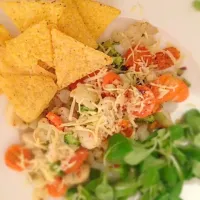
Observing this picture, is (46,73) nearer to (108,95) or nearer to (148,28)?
(108,95)

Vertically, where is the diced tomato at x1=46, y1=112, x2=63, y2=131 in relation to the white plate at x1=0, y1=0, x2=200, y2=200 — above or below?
below

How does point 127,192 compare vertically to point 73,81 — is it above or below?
below

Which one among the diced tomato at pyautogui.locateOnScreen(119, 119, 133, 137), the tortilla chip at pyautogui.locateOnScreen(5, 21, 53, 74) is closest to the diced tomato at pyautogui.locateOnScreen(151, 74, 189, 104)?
the diced tomato at pyautogui.locateOnScreen(119, 119, 133, 137)

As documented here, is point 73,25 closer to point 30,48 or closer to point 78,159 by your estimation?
point 30,48

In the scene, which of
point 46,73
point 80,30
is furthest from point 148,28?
point 46,73

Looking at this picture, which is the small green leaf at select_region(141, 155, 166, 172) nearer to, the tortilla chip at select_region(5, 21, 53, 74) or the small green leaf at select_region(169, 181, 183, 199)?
the small green leaf at select_region(169, 181, 183, 199)

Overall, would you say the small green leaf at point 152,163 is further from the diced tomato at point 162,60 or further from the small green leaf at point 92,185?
the diced tomato at point 162,60

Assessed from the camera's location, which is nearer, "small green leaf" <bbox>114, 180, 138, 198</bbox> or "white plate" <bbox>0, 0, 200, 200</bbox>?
"small green leaf" <bbox>114, 180, 138, 198</bbox>

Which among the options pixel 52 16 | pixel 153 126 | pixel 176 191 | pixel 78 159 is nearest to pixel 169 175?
pixel 176 191
